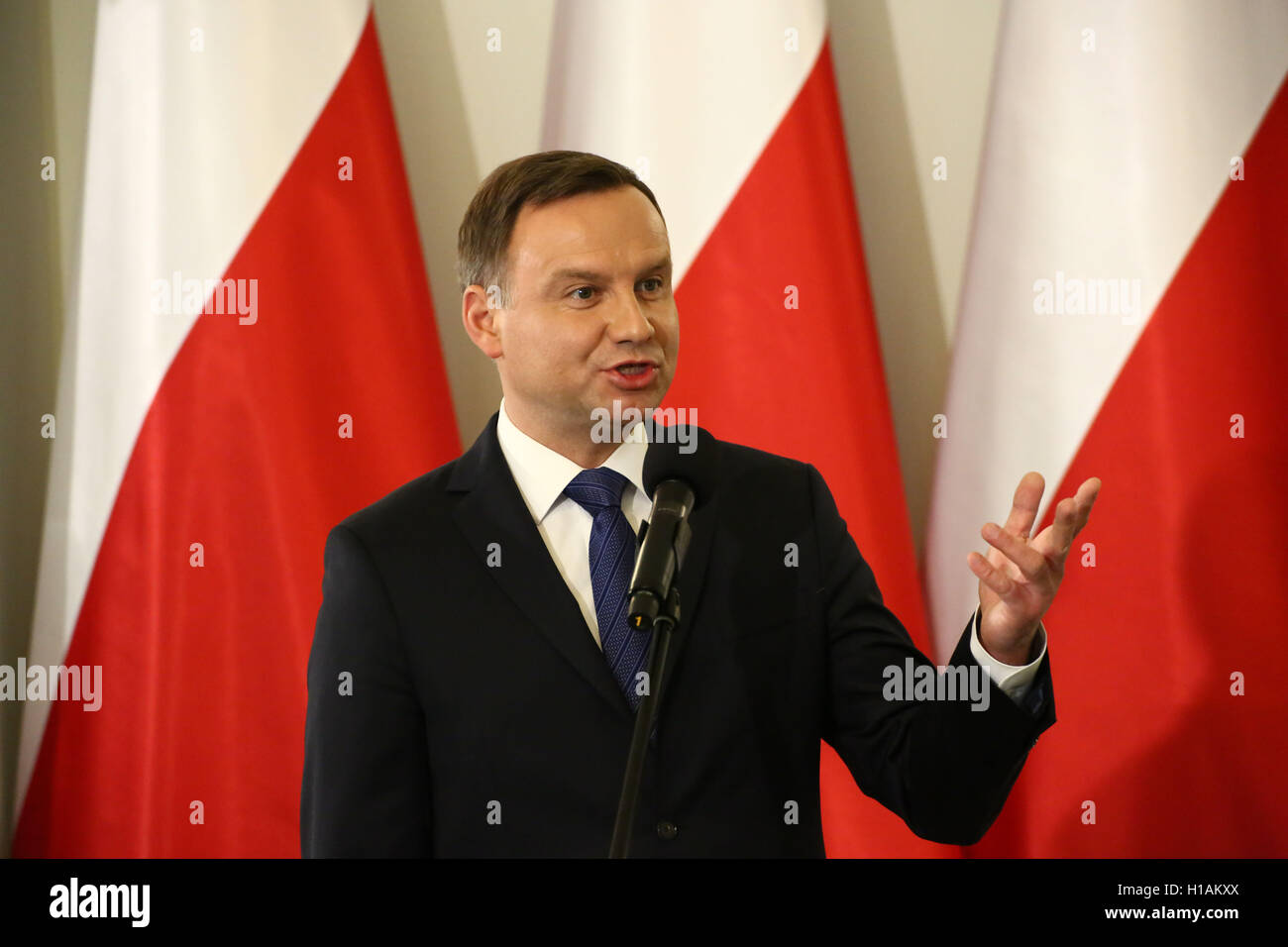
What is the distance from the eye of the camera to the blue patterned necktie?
56.3 inches

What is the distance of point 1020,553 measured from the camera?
47.6 inches

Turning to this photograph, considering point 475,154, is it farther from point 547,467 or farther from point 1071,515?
point 1071,515

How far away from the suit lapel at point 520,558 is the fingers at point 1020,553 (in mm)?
474

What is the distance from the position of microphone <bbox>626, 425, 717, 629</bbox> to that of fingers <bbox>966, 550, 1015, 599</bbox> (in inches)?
11.4

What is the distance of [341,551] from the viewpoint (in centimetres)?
151

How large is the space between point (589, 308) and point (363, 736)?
1.96 ft

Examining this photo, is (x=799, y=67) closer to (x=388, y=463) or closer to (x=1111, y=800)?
(x=388, y=463)

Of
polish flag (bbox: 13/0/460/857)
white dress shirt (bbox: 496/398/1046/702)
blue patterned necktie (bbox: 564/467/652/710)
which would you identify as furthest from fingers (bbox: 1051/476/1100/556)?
polish flag (bbox: 13/0/460/857)

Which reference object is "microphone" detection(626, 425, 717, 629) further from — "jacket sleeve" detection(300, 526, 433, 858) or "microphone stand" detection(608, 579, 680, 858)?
"jacket sleeve" detection(300, 526, 433, 858)

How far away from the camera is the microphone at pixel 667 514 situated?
102 cm
